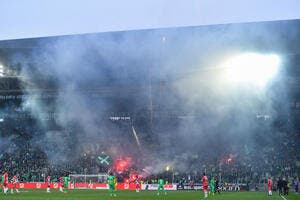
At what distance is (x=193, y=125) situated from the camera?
1436 inches

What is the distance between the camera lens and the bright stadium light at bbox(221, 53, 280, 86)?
29.3m

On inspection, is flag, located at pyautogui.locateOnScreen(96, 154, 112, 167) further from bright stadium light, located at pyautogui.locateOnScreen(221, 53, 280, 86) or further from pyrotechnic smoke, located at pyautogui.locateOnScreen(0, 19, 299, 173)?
bright stadium light, located at pyautogui.locateOnScreen(221, 53, 280, 86)

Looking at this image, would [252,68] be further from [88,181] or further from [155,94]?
[88,181]

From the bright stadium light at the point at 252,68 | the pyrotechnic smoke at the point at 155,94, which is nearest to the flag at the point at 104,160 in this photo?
the pyrotechnic smoke at the point at 155,94

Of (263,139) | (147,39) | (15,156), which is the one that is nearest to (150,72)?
(147,39)

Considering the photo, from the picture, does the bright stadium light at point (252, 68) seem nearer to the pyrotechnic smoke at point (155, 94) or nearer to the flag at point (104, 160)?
the pyrotechnic smoke at point (155, 94)

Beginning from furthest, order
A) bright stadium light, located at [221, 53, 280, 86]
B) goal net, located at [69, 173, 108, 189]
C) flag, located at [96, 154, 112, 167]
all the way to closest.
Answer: flag, located at [96, 154, 112, 167] → goal net, located at [69, 173, 108, 189] → bright stadium light, located at [221, 53, 280, 86]

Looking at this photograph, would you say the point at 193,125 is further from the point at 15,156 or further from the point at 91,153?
the point at 15,156

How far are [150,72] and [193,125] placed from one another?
833cm

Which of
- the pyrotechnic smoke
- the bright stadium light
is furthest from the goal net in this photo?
the bright stadium light

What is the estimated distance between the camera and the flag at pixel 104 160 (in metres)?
34.6

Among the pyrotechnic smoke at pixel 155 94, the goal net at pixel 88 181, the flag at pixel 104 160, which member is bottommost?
the goal net at pixel 88 181

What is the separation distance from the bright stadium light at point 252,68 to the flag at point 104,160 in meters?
10.6

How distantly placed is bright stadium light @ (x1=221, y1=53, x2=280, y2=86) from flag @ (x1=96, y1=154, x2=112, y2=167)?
10.6 meters
